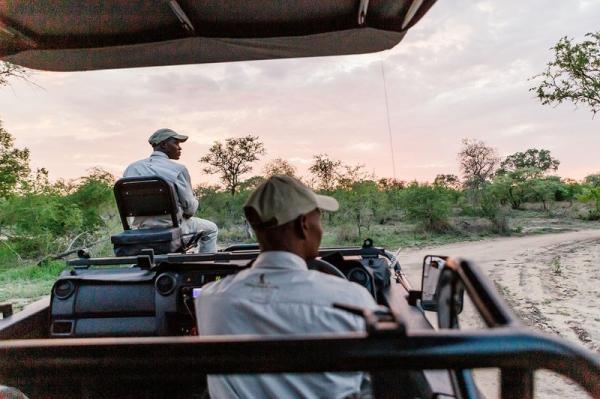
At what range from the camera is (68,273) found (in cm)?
263

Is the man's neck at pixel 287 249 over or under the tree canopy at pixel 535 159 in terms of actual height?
under

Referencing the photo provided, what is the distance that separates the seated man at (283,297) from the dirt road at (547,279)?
837 mm

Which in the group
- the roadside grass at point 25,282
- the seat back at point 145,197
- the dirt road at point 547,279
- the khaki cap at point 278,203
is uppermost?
the seat back at point 145,197

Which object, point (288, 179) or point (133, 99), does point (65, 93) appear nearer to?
point (133, 99)

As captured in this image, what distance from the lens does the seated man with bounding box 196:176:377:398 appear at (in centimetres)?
120

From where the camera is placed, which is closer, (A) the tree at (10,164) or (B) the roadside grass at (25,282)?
(B) the roadside grass at (25,282)

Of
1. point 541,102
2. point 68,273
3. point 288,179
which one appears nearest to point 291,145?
point 68,273

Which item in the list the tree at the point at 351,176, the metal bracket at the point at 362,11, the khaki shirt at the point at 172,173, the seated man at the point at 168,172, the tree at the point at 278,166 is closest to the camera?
the metal bracket at the point at 362,11

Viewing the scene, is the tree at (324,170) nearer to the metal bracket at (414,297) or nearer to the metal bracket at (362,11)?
the metal bracket at (362,11)

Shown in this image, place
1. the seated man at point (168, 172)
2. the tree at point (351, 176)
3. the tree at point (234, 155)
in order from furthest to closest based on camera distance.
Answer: the tree at point (351, 176)
the tree at point (234, 155)
the seated man at point (168, 172)

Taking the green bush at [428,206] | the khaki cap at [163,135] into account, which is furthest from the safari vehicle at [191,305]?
the green bush at [428,206]

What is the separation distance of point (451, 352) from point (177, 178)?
355cm

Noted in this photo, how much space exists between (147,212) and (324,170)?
530 inches

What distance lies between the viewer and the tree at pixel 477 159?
22203 millimetres
